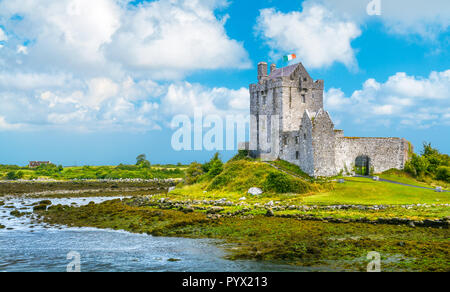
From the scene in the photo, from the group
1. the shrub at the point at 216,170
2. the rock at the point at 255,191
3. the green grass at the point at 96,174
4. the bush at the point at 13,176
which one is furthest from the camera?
the green grass at the point at 96,174

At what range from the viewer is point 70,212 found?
35844 mm

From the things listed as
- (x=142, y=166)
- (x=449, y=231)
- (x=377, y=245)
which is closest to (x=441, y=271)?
(x=377, y=245)

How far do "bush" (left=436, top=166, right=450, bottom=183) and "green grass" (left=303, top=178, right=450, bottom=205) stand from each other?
11.1 m

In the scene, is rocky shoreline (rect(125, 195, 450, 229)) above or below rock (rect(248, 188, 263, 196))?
below

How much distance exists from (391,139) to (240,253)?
33.0 metres

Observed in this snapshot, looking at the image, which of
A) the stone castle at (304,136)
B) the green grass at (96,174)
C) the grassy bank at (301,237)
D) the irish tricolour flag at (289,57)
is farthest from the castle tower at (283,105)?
the green grass at (96,174)

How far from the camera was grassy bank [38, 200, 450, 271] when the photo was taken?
58.3 feet

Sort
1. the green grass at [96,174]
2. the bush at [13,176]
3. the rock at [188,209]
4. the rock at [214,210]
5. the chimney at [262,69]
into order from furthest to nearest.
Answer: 1. the green grass at [96,174]
2. the bush at [13,176]
3. the chimney at [262,69]
4. the rock at [188,209]
5. the rock at [214,210]

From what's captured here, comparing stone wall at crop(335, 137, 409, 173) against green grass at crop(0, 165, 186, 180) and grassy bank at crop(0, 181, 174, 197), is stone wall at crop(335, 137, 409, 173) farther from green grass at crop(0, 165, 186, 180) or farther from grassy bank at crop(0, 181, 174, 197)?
green grass at crop(0, 165, 186, 180)

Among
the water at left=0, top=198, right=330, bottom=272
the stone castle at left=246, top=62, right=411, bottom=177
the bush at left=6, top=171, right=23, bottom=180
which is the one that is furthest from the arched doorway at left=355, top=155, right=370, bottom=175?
the bush at left=6, top=171, right=23, bottom=180

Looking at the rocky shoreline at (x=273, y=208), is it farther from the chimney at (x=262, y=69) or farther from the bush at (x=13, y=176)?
the bush at (x=13, y=176)

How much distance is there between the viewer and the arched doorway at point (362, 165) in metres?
45.9

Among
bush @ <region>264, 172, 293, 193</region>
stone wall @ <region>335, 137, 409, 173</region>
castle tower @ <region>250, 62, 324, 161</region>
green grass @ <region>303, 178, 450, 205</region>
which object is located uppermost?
castle tower @ <region>250, 62, 324, 161</region>
